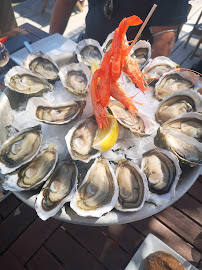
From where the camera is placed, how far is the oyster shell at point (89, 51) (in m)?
1.72

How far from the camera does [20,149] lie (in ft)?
4.12

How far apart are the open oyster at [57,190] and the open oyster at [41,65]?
0.83 m

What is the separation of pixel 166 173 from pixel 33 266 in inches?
42.4

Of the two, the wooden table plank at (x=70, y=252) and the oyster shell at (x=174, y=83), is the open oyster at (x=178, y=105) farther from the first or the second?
the wooden table plank at (x=70, y=252)

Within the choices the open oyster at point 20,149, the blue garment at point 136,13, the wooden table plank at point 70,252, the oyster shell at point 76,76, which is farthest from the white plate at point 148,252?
the blue garment at point 136,13

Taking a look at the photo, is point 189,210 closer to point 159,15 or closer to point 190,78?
point 190,78

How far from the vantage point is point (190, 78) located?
1.54 m

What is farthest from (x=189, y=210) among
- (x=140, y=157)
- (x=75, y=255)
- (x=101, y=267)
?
(x=75, y=255)

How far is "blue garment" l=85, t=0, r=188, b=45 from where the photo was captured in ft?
6.11

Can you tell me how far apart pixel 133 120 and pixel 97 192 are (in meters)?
0.52

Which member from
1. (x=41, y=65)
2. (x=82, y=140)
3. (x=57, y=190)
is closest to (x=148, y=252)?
(x=57, y=190)

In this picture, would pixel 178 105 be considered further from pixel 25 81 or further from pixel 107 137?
pixel 25 81

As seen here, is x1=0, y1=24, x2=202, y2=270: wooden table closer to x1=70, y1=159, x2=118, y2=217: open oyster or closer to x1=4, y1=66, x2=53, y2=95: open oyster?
x1=70, y1=159, x2=118, y2=217: open oyster

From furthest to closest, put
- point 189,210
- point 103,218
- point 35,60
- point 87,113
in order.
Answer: point 35,60 < point 189,210 < point 87,113 < point 103,218
